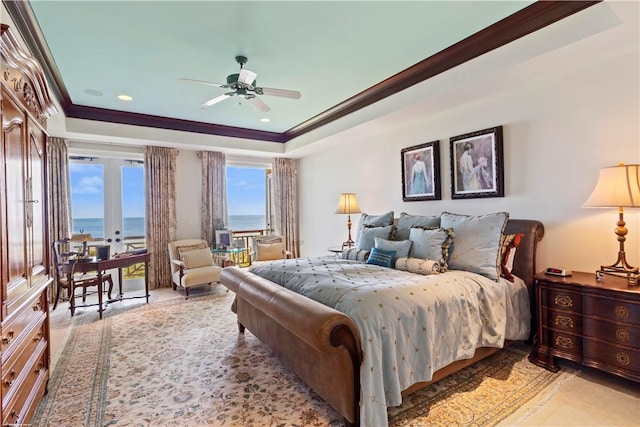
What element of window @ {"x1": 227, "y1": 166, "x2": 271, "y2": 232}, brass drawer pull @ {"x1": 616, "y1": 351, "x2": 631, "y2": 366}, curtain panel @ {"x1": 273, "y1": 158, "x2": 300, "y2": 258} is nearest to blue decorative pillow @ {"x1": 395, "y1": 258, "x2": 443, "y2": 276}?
brass drawer pull @ {"x1": 616, "y1": 351, "x2": 631, "y2": 366}

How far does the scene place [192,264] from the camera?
511 centimetres

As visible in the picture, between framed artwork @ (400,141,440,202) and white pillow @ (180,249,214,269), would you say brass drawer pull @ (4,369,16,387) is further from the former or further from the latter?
framed artwork @ (400,141,440,202)

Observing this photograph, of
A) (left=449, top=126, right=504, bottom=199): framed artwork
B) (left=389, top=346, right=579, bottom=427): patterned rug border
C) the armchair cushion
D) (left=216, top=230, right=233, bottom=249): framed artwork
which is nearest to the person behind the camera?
(left=389, top=346, right=579, bottom=427): patterned rug border

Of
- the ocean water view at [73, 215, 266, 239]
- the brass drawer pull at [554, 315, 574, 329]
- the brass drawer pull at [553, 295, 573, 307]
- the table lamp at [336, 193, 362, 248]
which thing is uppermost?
the table lamp at [336, 193, 362, 248]

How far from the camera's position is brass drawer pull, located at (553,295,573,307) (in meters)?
2.46

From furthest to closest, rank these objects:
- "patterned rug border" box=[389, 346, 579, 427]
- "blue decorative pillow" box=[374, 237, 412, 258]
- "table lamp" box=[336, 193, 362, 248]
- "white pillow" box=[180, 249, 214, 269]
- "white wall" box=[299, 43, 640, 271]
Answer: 1. "white pillow" box=[180, 249, 214, 269]
2. "table lamp" box=[336, 193, 362, 248]
3. "blue decorative pillow" box=[374, 237, 412, 258]
4. "white wall" box=[299, 43, 640, 271]
5. "patterned rug border" box=[389, 346, 579, 427]

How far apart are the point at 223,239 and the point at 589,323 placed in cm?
534

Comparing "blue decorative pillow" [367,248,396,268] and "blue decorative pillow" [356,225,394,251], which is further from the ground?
"blue decorative pillow" [356,225,394,251]

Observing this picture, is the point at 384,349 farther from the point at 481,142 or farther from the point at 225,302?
the point at 225,302

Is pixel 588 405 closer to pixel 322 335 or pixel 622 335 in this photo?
pixel 622 335

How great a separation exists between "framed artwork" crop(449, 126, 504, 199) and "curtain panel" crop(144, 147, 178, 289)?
480cm

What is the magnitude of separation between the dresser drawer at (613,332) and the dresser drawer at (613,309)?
0.13 feet

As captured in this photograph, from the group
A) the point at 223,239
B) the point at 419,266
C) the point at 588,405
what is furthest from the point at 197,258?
the point at 588,405

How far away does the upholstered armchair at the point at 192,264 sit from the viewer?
4836 mm
